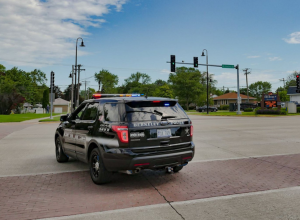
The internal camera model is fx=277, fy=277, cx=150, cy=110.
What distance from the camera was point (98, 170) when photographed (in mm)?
5355

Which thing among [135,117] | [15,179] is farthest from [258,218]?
[15,179]

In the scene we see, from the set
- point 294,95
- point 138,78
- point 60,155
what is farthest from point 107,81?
point 60,155

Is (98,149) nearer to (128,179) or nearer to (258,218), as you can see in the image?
(128,179)

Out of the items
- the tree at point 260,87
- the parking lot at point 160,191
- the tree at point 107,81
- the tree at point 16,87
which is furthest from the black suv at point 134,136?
the tree at point 260,87

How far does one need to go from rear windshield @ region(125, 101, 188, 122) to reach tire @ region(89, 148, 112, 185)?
3.33 ft

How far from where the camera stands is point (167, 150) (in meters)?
5.27

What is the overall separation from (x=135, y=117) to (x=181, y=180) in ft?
5.79

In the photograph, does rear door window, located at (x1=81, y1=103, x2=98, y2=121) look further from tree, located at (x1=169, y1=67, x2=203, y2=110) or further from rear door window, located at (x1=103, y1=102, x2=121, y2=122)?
tree, located at (x1=169, y1=67, x2=203, y2=110)

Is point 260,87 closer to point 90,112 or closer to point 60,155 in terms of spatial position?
point 60,155

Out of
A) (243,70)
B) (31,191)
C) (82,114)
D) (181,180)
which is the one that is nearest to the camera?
→ (31,191)

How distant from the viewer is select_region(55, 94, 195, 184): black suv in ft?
16.3

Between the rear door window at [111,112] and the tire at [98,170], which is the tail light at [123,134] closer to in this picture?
the rear door window at [111,112]

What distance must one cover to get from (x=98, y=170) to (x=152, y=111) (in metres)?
1.55

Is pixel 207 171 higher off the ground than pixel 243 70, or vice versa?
pixel 243 70
